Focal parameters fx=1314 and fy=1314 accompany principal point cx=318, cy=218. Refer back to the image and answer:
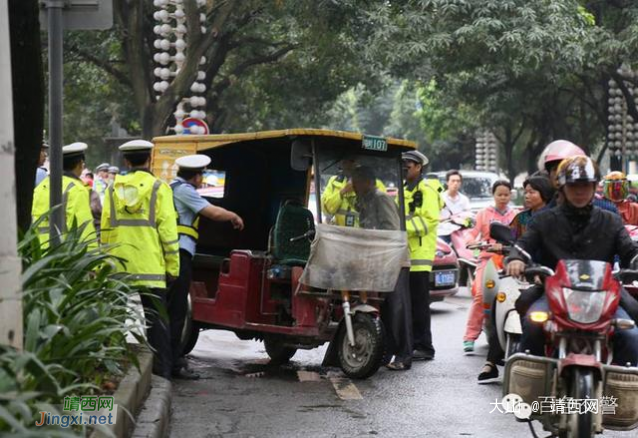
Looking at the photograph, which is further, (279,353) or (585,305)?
(279,353)

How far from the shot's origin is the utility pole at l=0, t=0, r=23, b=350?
5.23 meters

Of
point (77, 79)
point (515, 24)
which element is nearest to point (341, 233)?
point (515, 24)

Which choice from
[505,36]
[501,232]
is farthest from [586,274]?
[505,36]

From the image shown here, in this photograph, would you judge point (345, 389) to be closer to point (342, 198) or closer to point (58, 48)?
point (342, 198)

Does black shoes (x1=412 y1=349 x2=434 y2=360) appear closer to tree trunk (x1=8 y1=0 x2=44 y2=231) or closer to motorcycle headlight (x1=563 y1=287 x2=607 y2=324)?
tree trunk (x1=8 y1=0 x2=44 y2=231)

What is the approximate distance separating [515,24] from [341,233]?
569 inches

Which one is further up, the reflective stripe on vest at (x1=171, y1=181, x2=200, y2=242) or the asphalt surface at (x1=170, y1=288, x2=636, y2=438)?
the reflective stripe on vest at (x1=171, y1=181, x2=200, y2=242)

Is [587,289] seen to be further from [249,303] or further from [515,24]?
[515,24]

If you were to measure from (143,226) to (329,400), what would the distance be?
69.9 inches

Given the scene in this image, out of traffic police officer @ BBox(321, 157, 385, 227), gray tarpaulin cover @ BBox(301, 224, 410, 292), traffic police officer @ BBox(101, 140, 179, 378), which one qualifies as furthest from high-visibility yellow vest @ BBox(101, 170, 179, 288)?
traffic police officer @ BBox(321, 157, 385, 227)

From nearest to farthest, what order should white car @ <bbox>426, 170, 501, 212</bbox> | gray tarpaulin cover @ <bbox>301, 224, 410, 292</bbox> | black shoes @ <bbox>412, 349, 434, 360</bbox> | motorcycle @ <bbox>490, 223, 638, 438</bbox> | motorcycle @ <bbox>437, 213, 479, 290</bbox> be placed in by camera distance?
1. motorcycle @ <bbox>490, 223, 638, 438</bbox>
2. gray tarpaulin cover @ <bbox>301, 224, 410, 292</bbox>
3. black shoes @ <bbox>412, 349, 434, 360</bbox>
4. motorcycle @ <bbox>437, 213, 479, 290</bbox>
5. white car @ <bbox>426, 170, 501, 212</bbox>

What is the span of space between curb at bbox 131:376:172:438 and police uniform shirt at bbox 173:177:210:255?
1662 millimetres

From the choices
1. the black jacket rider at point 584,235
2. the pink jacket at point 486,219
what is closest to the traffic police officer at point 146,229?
the black jacket rider at point 584,235

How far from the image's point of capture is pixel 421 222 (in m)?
11.5
